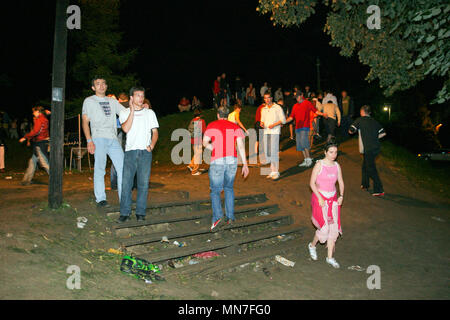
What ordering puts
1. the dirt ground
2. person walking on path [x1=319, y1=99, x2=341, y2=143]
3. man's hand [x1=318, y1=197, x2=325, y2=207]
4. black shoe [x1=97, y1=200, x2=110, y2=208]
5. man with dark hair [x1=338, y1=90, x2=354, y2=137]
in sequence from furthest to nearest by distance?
man with dark hair [x1=338, y1=90, x2=354, y2=137] → person walking on path [x1=319, y1=99, x2=341, y2=143] → black shoe [x1=97, y1=200, x2=110, y2=208] → man's hand [x1=318, y1=197, x2=325, y2=207] → the dirt ground

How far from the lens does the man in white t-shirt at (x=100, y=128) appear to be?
274 inches

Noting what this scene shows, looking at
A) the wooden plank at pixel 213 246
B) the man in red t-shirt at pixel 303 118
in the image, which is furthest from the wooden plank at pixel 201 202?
the man in red t-shirt at pixel 303 118

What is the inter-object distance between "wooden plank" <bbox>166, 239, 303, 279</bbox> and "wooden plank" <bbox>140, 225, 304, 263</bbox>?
248 mm

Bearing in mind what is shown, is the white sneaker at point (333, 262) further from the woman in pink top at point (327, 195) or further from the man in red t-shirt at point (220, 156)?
the man in red t-shirt at point (220, 156)

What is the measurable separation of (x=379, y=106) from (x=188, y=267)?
32.9 m

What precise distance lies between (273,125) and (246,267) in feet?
18.4

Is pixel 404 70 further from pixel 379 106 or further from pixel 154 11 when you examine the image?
pixel 154 11

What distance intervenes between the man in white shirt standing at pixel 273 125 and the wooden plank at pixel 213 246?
3620 millimetres

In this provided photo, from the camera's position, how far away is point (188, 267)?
240 inches

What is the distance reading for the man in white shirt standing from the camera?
37.3 feet

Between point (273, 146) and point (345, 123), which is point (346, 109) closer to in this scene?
point (345, 123)

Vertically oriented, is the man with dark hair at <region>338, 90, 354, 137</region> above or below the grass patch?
above

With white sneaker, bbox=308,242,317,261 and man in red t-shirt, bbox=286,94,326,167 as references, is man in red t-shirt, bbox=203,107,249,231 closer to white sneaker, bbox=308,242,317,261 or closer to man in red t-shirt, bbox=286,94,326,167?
white sneaker, bbox=308,242,317,261

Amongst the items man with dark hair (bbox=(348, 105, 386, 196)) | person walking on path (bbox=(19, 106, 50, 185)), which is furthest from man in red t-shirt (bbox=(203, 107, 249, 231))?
person walking on path (bbox=(19, 106, 50, 185))
